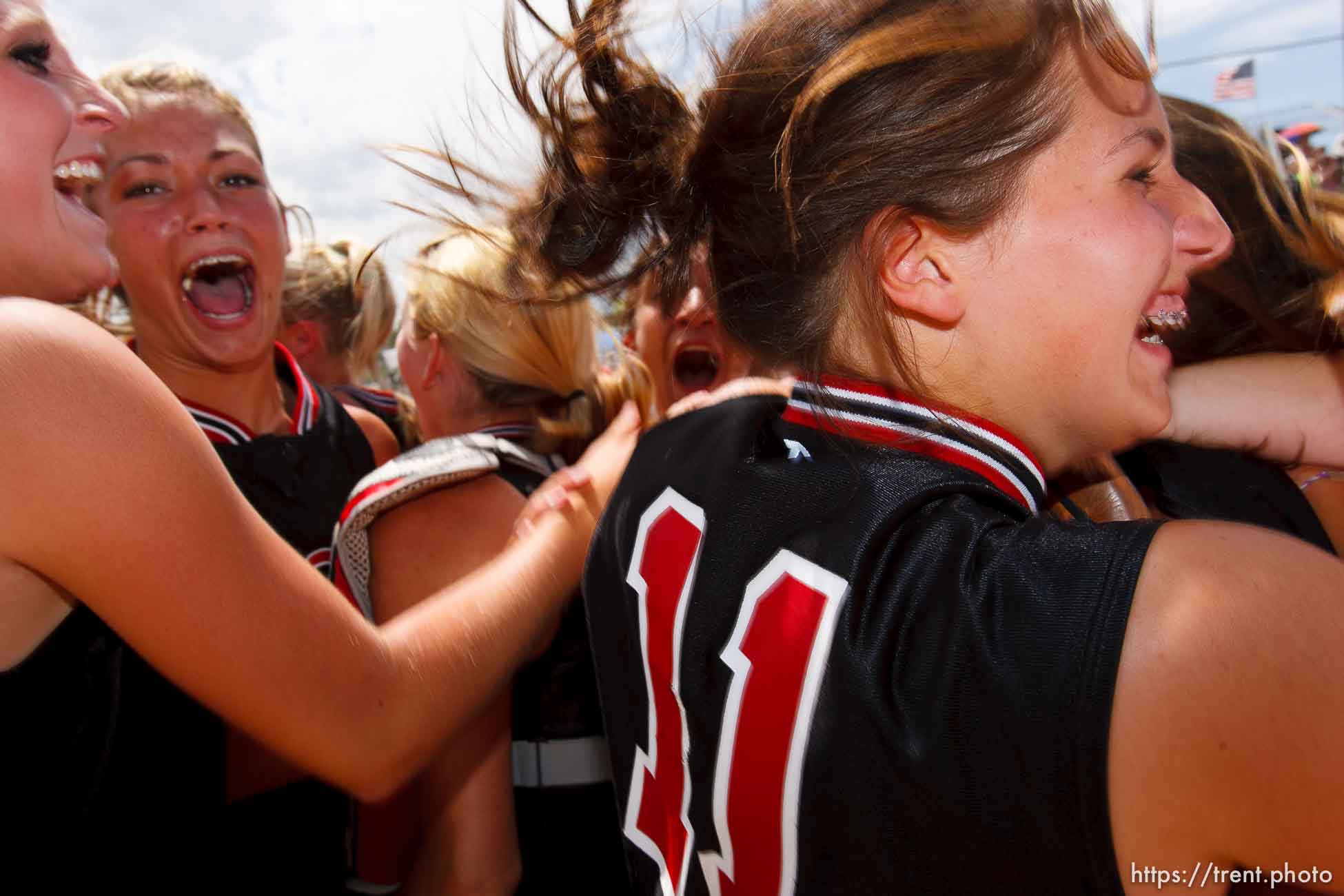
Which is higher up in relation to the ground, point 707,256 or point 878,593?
point 707,256

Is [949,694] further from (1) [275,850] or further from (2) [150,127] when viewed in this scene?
(2) [150,127]

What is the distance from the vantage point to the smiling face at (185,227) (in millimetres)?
2473

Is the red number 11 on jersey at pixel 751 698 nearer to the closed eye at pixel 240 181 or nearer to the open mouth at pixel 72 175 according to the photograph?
the open mouth at pixel 72 175

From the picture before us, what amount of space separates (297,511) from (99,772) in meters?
1.02

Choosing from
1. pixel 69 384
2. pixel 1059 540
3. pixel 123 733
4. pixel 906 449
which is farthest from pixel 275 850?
pixel 1059 540

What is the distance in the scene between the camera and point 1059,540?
82 cm

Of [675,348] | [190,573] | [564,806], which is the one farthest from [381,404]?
[190,573]

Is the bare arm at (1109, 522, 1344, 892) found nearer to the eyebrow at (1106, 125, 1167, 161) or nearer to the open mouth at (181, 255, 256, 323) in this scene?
the eyebrow at (1106, 125, 1167, 161)

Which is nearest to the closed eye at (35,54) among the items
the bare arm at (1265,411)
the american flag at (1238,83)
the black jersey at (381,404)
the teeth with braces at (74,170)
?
the teeth with braces at (74,170)

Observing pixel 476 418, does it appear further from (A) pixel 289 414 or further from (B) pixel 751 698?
(B) pixel 751 698

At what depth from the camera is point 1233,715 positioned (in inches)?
27.8

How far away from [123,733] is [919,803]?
3.97 feet

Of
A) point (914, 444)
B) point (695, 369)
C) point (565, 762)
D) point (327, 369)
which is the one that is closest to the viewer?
point (914, 444)

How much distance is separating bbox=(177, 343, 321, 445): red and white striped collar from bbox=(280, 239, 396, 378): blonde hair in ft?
5.58
